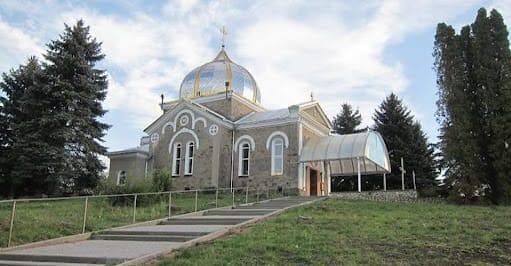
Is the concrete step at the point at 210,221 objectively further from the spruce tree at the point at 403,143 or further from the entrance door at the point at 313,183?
the spruce tree at the point at 403,143

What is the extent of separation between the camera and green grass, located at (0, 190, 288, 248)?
10.6 meters

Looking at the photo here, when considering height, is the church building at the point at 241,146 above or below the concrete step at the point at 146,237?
above

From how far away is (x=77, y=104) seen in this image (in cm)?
2362

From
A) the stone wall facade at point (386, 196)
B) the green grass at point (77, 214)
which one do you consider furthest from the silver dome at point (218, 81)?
the stone wall facade at point (386, 196)

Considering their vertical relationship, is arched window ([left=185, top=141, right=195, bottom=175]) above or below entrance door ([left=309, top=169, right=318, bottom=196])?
above

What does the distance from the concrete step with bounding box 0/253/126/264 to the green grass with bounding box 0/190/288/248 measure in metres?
1.14

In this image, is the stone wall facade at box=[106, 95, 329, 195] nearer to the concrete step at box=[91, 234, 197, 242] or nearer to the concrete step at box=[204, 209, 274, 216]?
the concrete step at box=[204, 209, 274, 216]

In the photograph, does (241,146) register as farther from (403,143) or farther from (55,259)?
(55,259)

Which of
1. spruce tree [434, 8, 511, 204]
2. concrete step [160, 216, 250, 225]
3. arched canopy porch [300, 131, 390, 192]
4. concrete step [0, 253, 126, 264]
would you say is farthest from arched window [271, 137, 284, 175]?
concrete step [0, 253, 126, 264]

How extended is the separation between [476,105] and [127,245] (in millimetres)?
17889

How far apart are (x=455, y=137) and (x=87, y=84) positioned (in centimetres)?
1864

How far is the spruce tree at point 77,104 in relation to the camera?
22.6 m

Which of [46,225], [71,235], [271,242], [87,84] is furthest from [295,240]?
[87,84]

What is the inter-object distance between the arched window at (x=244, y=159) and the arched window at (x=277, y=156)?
5.19ft
